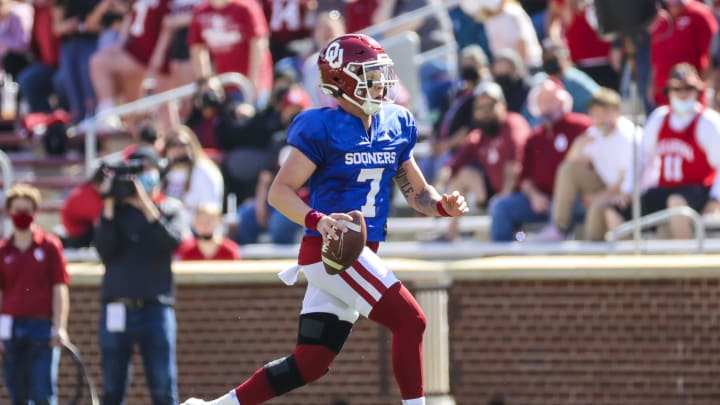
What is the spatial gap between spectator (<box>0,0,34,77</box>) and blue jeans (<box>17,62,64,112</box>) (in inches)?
20.6

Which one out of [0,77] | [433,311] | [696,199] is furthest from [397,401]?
[0,77]

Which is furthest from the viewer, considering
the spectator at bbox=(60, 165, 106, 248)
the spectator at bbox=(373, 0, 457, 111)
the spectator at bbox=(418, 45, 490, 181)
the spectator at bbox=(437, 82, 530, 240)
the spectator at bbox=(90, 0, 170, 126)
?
the spectator at bbox=(90, 0, 170, 126)

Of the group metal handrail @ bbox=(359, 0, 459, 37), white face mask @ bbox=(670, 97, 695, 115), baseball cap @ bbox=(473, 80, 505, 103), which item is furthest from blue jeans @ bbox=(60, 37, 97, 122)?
white face mask @ bbox=(670, 97, 695, 115)

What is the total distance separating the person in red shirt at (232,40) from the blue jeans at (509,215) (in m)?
3.31

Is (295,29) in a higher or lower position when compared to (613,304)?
higher

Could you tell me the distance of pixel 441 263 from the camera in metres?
12.9

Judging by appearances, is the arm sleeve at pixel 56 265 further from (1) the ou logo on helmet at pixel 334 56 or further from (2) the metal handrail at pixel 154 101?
(2) the metal handrail at pixel 154 101

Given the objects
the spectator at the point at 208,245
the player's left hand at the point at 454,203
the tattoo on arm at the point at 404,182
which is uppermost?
the tattoo on arm at the point at 404,182

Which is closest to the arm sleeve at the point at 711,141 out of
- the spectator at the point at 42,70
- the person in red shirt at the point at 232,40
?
the person in red shirt at the point at 232,40

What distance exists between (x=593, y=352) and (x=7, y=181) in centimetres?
548

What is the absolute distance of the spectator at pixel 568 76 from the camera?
14492mm

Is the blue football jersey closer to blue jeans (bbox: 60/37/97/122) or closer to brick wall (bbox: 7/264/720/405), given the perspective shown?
brick wall (bbox: 7/264/720/405)

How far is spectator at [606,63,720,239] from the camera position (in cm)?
1301

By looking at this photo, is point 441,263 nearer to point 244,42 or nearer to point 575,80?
point 575,80
